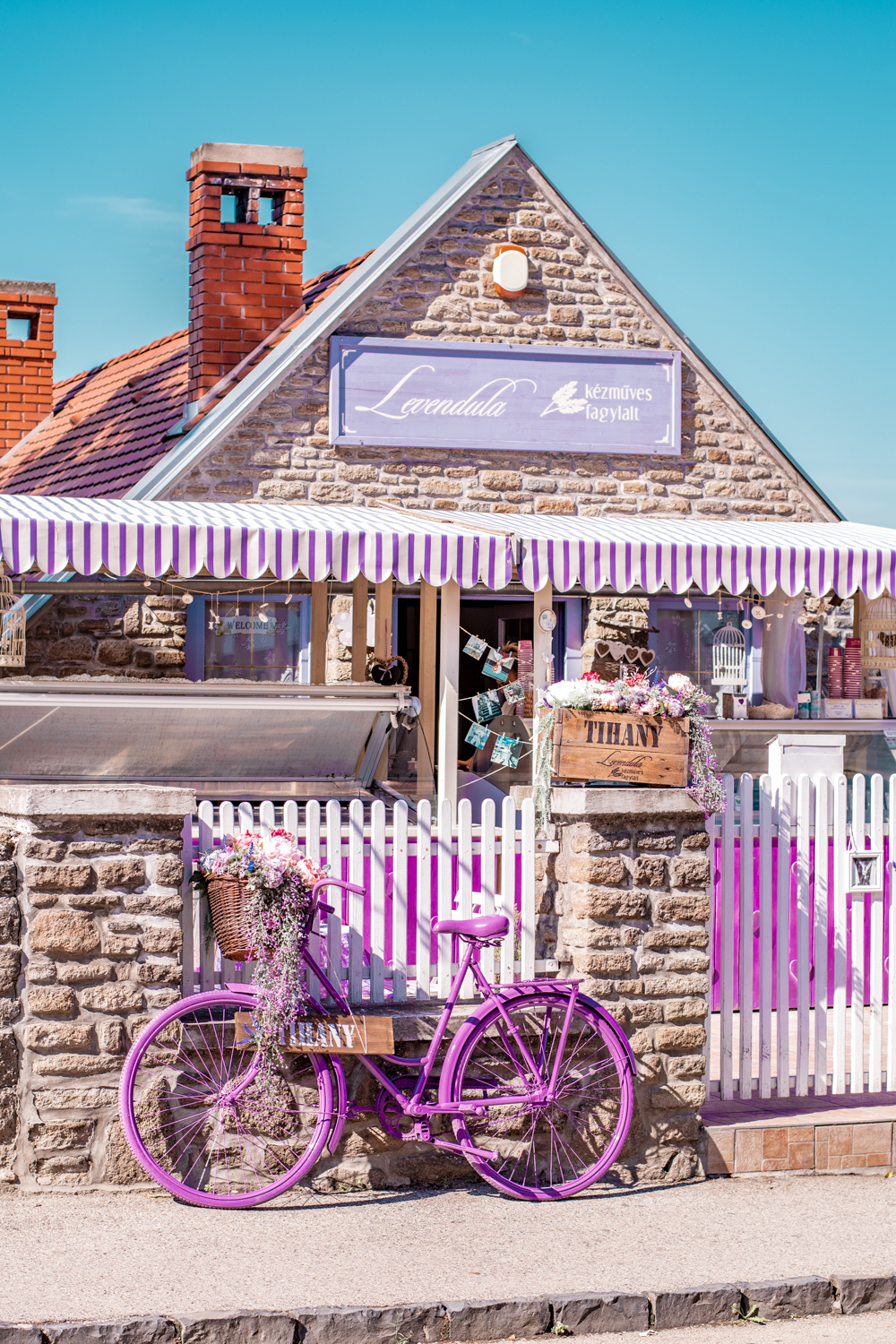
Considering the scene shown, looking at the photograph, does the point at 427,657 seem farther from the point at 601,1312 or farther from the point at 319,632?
the point at 601,1312

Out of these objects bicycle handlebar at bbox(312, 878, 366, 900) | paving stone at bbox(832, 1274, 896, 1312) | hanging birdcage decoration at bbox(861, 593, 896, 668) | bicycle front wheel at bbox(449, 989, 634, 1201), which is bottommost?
paving stone at bbox(832, 1274, 896, 1312)

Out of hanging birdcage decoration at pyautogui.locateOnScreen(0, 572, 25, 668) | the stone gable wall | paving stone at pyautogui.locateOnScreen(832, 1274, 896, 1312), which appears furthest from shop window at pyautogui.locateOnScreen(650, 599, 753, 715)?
paving stone at pyautogui.locateOnScreen(832, 1274, 896, 1312)

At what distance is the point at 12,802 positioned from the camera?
5641mm

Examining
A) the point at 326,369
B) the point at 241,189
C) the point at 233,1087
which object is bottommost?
the point at 233,1087

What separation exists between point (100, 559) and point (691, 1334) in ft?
18.6

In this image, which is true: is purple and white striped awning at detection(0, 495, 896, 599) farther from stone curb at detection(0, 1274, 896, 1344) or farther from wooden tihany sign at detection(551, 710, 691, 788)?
stone curb at detection(0, 1274, 896, 1344)

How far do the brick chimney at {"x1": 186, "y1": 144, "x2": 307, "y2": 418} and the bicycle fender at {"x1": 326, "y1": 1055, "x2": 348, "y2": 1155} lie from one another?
29.1 ft

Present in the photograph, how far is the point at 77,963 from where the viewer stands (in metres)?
5.61

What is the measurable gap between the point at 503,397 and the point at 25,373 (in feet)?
30.0

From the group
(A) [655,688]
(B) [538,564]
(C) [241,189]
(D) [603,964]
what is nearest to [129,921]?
(D) [603,964]

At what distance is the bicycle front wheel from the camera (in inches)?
229

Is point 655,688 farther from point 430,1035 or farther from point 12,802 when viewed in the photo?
point 12,802

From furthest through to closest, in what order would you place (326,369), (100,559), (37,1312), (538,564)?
(326,369) < (538,564) < (100,559) < (37,1312)

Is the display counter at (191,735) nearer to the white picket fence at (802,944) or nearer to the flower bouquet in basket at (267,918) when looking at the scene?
the white picket fence at (802,944)
